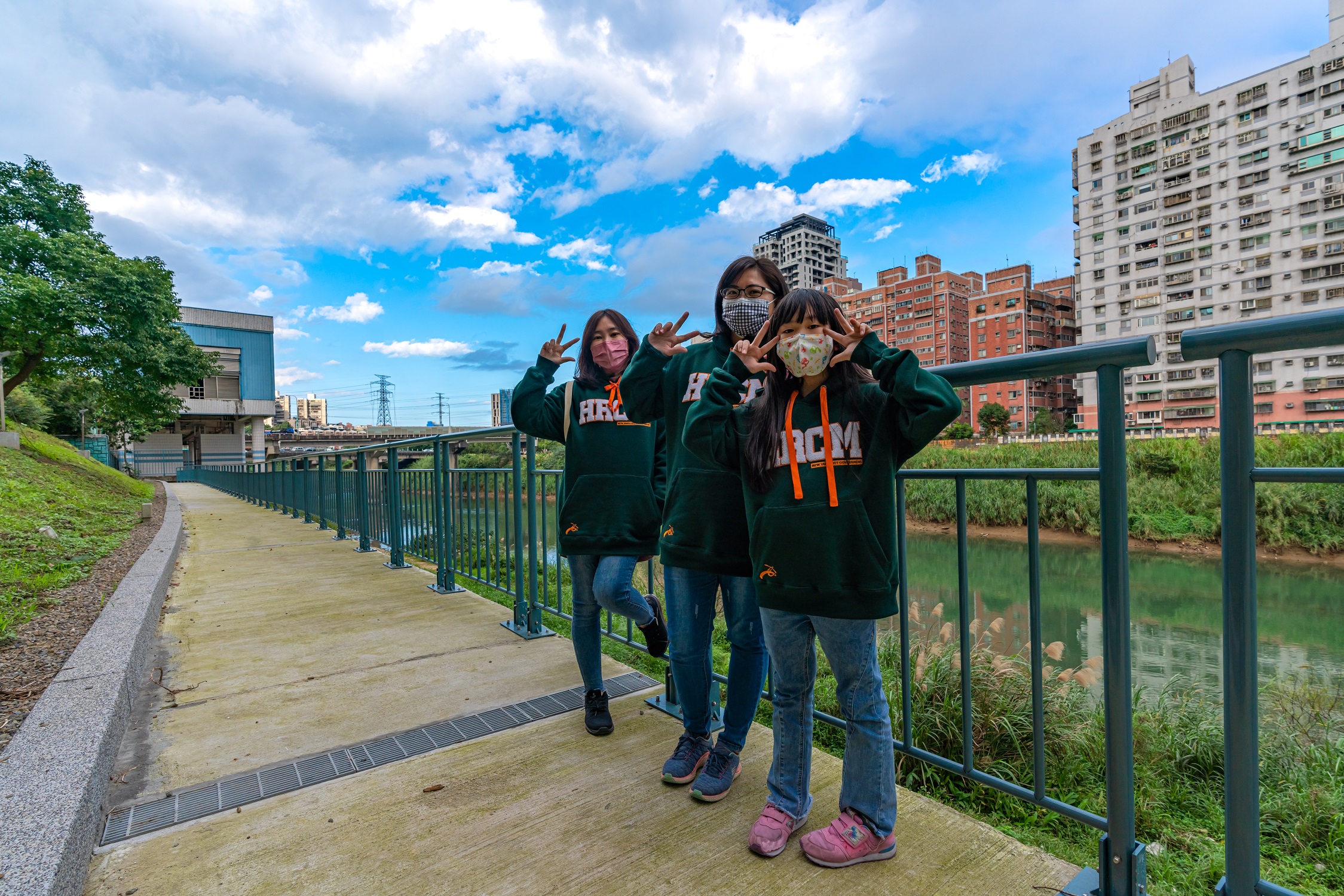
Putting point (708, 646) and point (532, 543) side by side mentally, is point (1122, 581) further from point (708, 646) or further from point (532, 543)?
point (532, 543)

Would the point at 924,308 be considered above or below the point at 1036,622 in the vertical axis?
above

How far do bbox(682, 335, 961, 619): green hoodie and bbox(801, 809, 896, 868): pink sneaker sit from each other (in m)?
0.53

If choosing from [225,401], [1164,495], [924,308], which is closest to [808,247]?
[924,308]

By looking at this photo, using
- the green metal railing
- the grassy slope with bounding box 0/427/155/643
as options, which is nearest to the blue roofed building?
the grassy slope with bounding box 0/427/155/643

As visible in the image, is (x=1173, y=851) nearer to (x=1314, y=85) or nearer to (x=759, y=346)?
(x=759, y=346)

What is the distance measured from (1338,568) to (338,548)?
11.6 m

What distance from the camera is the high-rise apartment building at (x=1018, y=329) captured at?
6844 cm

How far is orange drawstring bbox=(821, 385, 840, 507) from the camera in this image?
1470 millimetres

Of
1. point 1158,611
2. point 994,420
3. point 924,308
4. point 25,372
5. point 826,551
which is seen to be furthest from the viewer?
point 924,308

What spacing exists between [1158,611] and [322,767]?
8.82 meters

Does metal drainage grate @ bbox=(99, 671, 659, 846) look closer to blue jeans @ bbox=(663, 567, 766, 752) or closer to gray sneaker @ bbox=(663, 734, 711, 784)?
gray sneaker @ bbox=(663, 734, 711, 784)

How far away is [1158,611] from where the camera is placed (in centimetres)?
771

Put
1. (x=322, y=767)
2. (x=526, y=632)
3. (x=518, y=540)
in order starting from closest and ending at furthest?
(x=322, y=767) → (x=526, y=632) → (x=518, y=540)

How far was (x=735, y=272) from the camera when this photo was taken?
183 centimetres
